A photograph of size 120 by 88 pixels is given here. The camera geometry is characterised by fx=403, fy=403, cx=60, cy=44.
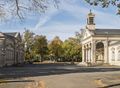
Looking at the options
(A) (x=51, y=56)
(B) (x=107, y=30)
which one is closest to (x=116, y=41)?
(B) (x=107, y=30)

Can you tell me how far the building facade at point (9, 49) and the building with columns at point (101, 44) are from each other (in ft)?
61.1

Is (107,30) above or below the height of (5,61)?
above

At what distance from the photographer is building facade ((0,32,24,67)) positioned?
87312 millimetres

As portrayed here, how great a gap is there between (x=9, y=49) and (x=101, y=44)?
26.9 metres

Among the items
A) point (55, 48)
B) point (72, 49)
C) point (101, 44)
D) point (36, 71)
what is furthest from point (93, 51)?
point (36, 71)

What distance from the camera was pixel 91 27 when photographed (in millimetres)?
113750

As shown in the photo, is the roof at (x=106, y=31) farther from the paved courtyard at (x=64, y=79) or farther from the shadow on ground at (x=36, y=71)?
the paved courtyard at (x=64, y=79)

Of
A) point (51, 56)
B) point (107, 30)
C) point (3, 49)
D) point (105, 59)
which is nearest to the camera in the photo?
point (3, 49)

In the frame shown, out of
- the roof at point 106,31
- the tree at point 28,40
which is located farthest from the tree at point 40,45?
the roof at point 106,31

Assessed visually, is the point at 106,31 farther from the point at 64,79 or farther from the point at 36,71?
the point at 64,79

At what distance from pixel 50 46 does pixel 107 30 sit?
3849 cm

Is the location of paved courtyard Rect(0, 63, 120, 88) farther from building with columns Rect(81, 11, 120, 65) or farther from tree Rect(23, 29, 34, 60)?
tree Rect(23, 29, 34, 60)

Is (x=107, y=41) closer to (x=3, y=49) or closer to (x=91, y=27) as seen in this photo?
(x=91, y=27)

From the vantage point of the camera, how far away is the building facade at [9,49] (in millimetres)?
87312
